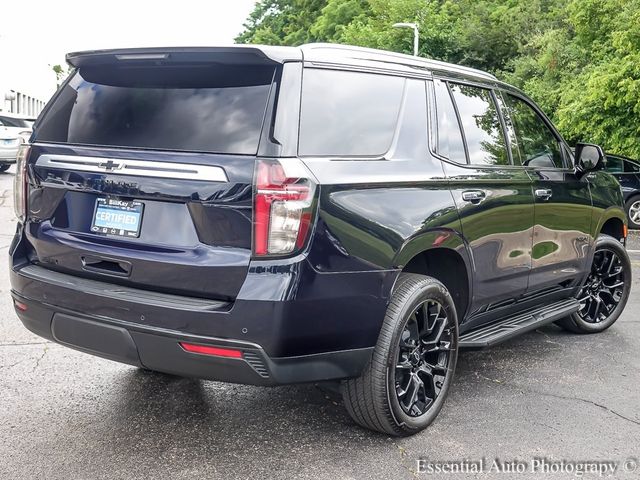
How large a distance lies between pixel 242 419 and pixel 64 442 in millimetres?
875

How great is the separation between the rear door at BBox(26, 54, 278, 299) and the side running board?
168 cm

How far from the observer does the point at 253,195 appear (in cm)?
277

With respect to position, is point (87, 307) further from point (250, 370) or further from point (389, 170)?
point (389, 170)

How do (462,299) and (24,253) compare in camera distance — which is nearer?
(24,253)

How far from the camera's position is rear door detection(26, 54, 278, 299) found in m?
2.83

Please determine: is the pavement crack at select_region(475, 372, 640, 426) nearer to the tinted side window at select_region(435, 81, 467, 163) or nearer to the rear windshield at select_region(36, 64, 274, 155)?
A: the tinted side window at select_region(435, 81, 467, 163)

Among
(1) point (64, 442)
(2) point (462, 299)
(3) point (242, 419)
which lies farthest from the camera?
(2) point (462, 299)

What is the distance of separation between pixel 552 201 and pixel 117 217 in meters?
2.87

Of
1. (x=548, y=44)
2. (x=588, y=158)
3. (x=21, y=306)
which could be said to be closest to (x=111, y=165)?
(x=21, y=306)

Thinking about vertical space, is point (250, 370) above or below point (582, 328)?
above

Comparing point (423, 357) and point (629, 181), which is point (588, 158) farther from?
point (629, 181)

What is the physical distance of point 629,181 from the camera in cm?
1345

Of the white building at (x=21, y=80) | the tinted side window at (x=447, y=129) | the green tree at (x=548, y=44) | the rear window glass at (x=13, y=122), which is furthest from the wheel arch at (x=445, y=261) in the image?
the white building at (x=21, y=80)

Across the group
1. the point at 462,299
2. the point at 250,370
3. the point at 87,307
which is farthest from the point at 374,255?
the point at 87,307
